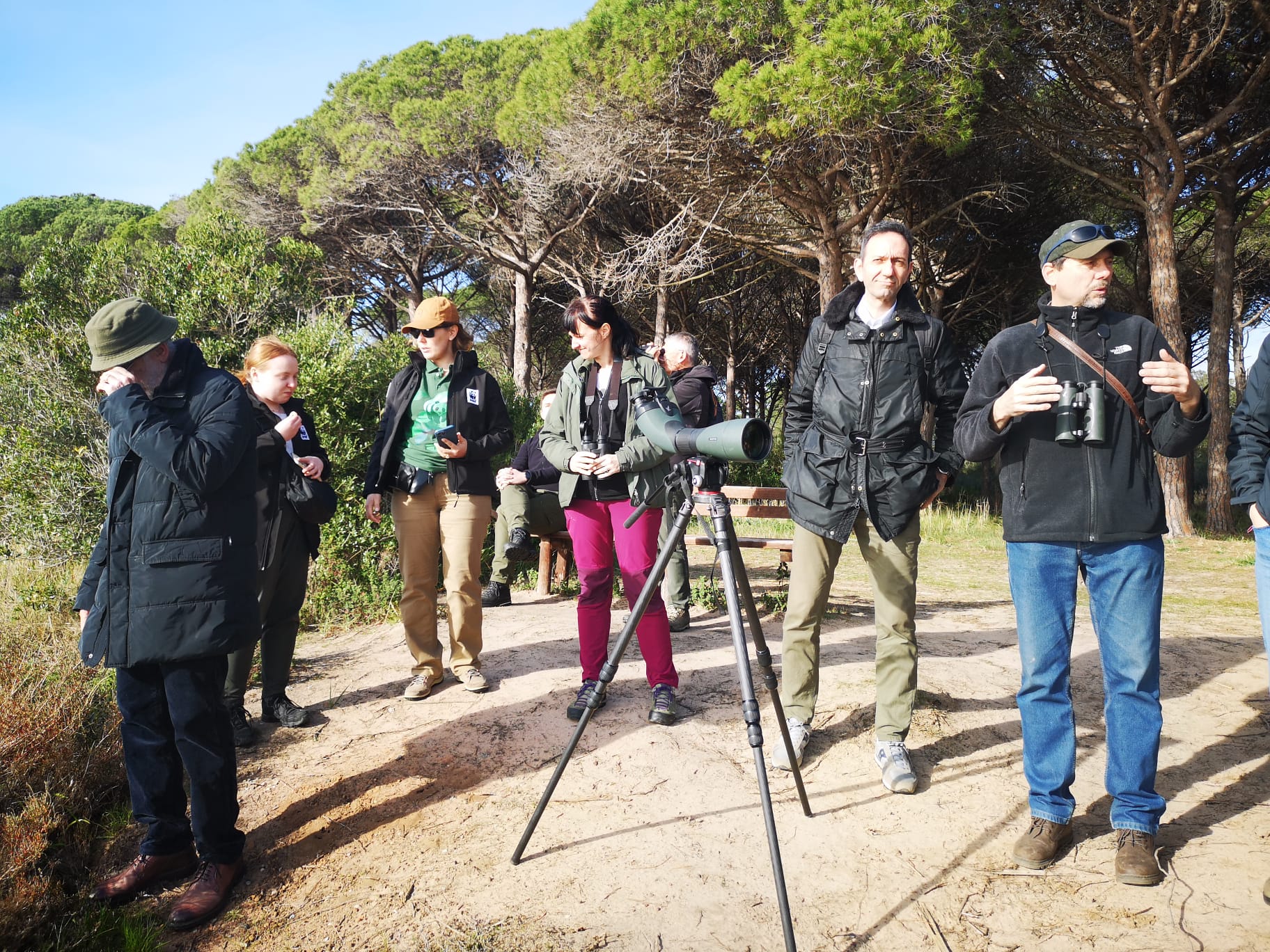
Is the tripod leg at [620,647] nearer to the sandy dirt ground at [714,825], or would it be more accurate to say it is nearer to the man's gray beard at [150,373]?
the sandy dirt ground at [714,825]

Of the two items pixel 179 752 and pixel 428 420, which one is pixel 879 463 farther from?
pixel 179 752

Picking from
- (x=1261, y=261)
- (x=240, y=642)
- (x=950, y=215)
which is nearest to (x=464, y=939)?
(x=240, y=642)

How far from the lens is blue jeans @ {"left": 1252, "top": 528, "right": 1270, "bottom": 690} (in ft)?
8.20

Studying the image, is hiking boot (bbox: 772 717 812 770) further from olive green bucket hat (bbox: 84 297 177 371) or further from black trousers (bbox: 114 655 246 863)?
olive green bucket hat (bbox: 84 297 177 371)

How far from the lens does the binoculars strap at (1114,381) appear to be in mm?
2623

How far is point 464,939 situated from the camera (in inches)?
95.0

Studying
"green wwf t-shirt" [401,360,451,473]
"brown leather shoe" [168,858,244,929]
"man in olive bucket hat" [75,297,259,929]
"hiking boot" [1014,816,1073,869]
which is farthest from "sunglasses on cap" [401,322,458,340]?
"hiking boot" [1014,816,1073,869]

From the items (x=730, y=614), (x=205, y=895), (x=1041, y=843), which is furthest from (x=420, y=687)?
(x=1041, y=843)

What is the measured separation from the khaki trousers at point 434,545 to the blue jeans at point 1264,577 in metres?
3.18

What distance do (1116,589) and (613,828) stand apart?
1892mm

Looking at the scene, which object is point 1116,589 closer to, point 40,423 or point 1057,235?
point 1057,235

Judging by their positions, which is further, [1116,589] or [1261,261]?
[1261,261]

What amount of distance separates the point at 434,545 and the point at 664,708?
1451 millimetres

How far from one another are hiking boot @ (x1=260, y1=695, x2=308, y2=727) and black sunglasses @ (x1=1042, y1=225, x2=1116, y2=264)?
152 inches
